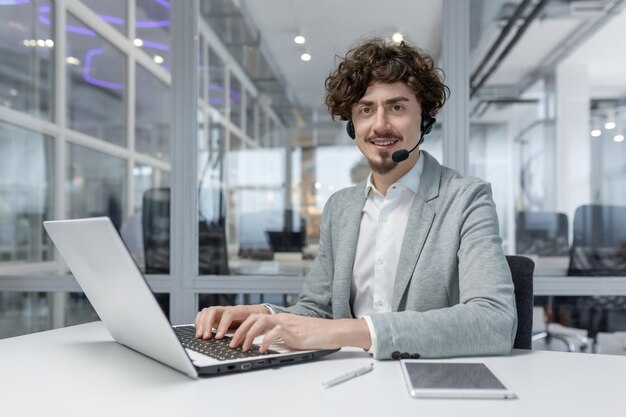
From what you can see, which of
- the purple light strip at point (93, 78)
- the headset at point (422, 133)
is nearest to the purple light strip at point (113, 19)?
the purple light strip at point (93, 78)

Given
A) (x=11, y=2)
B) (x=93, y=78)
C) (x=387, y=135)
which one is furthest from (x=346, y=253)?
(x=11, y=2)

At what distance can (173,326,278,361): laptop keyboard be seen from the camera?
3.29ft

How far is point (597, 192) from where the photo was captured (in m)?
2.75

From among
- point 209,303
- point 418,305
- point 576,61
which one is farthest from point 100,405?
point 576,61

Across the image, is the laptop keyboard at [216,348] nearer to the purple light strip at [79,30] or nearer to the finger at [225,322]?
the finger at [225,322]

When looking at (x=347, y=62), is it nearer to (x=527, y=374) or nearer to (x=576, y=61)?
(x=527, y=374)

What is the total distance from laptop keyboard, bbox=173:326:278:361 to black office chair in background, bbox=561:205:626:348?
6.77 ft

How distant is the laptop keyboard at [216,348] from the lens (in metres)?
1.00

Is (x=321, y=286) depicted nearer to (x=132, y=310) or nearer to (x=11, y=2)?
(x=132, y=310)

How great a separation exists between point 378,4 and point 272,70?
600 mm

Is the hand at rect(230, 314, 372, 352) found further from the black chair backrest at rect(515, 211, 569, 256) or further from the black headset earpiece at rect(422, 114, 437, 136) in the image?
the black chair backrest at rect(515, 211, 569, 256)

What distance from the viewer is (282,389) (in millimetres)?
852

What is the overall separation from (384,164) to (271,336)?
692 mm

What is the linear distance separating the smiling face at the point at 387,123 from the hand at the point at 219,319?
1.86 feet
